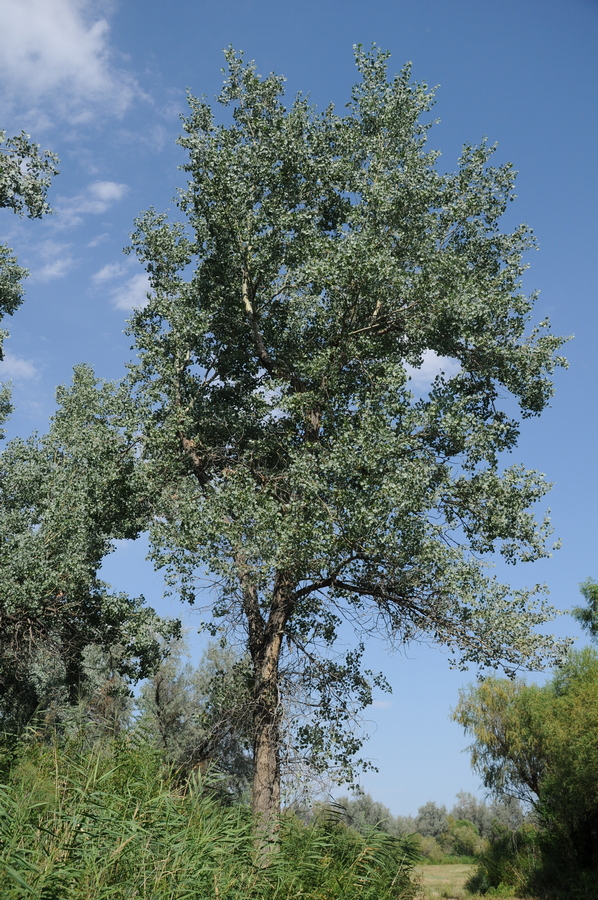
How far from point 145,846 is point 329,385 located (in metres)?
10.4

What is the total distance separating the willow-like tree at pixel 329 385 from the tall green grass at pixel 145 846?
12.3ft

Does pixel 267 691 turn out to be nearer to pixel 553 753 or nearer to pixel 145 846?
pixel 145 846

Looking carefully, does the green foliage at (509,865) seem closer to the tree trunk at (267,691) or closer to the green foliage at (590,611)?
the green foliage at (590,611)

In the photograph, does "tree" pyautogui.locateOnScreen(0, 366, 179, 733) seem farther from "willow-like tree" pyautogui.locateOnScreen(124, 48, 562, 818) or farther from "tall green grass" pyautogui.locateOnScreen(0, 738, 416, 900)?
"tall green grass" pyautogui.locateOnScreen(0, 738, 416, 900)

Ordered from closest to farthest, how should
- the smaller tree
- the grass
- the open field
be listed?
the grass → the open field → the smaller tree

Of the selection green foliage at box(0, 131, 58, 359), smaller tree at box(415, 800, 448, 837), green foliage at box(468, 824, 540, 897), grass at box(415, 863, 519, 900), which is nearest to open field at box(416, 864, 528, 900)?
grass at box(415, 863, 519, 900)

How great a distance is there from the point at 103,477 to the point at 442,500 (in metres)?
8.04

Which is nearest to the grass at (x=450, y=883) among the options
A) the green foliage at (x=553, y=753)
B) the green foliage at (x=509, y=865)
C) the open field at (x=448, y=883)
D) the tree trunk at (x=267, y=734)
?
the open field at (x=448, y=883)

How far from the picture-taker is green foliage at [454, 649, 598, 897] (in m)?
25.7

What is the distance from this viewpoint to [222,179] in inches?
634

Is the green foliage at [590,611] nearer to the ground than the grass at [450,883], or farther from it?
farther from it

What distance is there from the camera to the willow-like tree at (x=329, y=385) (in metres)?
14.0

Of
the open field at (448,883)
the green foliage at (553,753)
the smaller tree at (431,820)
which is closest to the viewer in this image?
the green foliage at (553,753)

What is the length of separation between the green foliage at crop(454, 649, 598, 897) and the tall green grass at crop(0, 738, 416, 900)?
16710 mm
